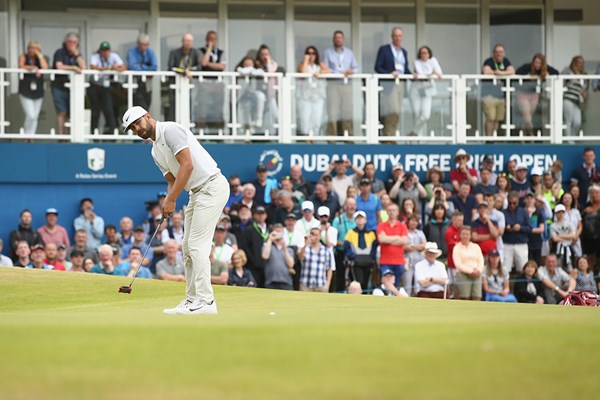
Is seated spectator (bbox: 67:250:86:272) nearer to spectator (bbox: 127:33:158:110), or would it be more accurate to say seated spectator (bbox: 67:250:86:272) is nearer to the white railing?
the white railing

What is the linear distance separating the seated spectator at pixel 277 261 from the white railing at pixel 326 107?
4218mm

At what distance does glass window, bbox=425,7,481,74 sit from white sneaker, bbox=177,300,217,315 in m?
17.5

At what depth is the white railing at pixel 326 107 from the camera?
75.2 feet

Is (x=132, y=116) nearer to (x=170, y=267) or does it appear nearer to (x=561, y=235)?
(x=170, y=267)

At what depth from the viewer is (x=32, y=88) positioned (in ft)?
74.3

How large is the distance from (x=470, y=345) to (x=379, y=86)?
57.5 feet

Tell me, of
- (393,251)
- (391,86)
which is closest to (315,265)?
(393,251)

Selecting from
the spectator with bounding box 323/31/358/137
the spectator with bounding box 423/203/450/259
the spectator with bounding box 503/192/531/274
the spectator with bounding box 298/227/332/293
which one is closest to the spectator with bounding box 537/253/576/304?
the spectator with bounding box 503/192/531/274

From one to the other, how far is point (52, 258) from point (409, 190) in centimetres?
654

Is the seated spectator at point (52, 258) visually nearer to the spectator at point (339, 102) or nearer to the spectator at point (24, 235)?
the spectator at point (24, 235)

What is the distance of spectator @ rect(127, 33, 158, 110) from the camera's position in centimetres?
2298

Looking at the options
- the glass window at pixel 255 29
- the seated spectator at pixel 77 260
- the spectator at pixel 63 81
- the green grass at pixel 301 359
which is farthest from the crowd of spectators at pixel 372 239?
the green grass at pixel 301 359

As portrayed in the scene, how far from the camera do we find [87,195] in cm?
2273

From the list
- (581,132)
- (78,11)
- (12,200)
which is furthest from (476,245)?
(78,11)
